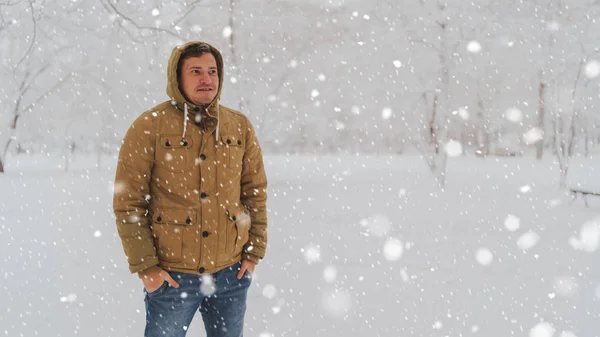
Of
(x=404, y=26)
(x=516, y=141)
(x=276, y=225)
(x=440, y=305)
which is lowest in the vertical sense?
(x=516, y=141)

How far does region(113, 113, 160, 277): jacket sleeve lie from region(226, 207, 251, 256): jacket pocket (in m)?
0.37

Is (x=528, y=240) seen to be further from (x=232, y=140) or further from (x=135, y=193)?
(x=135, y=193)

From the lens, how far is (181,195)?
7.16 ft

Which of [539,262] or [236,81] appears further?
[236,81]

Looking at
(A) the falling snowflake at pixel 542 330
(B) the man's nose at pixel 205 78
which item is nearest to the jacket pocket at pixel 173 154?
(B) the man's nose at pixel 205 78

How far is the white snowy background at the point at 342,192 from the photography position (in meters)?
4.14

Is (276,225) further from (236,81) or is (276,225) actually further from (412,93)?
(412,93)

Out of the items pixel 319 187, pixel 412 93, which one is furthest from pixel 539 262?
pixel 412 93

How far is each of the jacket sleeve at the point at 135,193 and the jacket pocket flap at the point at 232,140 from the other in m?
0.34

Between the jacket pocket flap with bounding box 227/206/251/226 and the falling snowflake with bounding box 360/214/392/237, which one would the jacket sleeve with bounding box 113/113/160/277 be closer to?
the jacket pocket flap with bounding box 227/206/251/226

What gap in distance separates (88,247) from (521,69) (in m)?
18.7

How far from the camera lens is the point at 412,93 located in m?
18.1

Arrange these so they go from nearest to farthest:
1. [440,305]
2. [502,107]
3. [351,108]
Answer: [440,305], [351,108], [502,107]

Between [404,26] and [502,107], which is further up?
[404,26]
